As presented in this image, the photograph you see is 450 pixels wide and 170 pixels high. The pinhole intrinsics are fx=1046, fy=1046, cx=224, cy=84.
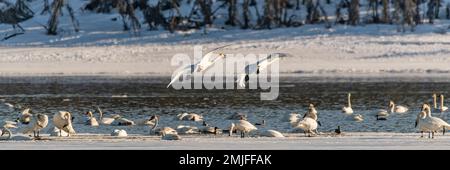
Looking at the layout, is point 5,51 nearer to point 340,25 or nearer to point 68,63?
point 68,63

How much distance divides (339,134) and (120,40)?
23.6m

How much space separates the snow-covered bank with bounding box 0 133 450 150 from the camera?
13.1 metres

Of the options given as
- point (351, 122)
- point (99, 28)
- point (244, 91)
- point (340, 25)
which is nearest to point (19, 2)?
point (99, 28)

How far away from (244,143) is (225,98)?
12.1 metres

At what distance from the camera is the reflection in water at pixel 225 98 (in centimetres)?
2069

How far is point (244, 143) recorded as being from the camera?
45.6 feet

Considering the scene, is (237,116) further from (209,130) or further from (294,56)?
(294,56)

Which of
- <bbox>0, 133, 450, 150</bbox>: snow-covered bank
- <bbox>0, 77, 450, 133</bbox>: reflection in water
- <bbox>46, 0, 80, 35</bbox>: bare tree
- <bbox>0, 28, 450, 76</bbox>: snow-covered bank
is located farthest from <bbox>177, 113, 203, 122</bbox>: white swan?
<bbox>46, 0, 80, 35</bbox>: bare tree

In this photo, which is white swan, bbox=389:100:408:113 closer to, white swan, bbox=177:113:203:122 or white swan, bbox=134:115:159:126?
white swan, bbox=177:113:203:122

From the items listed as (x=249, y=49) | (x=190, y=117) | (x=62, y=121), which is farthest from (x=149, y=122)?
(x=249, y=49)

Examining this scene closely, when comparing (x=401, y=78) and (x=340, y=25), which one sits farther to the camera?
(x=340, y=25)

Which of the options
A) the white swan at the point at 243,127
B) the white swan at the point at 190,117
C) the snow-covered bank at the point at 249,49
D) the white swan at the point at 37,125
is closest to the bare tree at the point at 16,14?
the snow-covered bank at the point at 249,49
